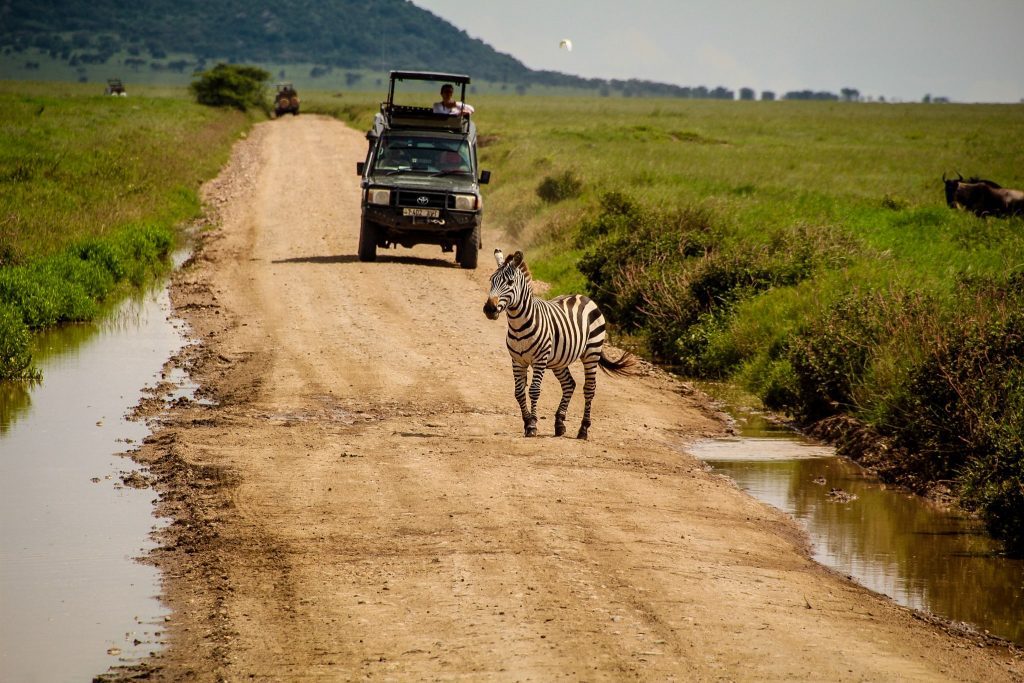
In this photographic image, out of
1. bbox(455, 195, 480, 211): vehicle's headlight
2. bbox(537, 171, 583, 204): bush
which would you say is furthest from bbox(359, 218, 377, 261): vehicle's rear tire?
bbox(537, 171, 583, 204): bush

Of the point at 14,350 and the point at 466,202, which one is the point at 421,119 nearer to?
the point at 466,202

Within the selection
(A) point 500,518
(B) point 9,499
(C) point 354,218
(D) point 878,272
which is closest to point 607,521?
(A) point 500,518

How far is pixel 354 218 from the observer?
96.1ft

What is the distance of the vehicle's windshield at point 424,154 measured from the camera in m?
22.4

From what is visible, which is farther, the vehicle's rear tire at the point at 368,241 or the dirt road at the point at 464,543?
the vehicle's rear tire at the point at 368,241

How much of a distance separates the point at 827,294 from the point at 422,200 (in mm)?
8253

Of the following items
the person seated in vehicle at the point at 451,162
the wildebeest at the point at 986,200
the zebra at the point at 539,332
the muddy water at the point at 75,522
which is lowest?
the muddy water at the point at 75,522

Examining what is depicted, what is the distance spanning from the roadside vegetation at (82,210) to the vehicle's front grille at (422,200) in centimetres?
462

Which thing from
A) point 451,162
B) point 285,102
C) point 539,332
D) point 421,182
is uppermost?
point 285,102

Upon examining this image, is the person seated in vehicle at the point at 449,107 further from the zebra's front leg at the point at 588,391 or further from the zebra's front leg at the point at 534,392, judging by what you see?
the zebra's front leg at the point at 534,392

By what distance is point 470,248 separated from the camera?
22.3 m

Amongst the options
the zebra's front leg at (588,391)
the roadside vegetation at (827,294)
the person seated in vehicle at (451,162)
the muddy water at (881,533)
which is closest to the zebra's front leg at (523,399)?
the zebra's front leg at (588,391)

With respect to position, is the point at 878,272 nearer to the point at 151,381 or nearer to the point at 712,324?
the point at 712,324

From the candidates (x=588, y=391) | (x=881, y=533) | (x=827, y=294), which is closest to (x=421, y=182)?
(x=827, y=294)
